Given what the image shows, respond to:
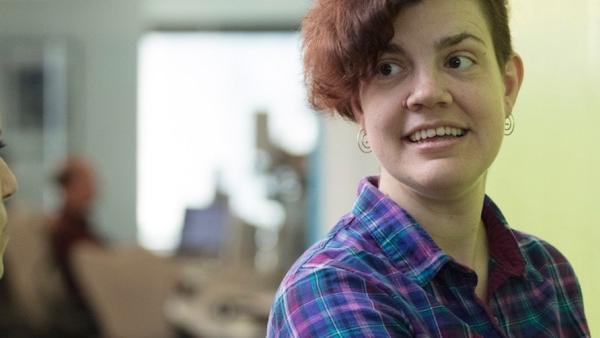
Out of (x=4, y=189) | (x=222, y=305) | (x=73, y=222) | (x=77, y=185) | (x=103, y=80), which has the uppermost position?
(x=103, y=80)

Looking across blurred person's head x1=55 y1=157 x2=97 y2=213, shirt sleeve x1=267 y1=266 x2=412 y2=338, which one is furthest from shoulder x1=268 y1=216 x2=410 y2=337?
blurred person's head x1=55 y1=157 x2=97 y2=213

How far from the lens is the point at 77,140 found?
11.1 meters

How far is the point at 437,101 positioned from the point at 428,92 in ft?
0.05

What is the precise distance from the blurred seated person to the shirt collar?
4.58 m

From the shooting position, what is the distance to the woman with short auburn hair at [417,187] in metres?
0.97

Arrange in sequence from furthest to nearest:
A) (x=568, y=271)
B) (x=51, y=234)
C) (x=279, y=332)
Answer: (x=51, y=234) < (x=568, y=271) < (x=279, y=332)

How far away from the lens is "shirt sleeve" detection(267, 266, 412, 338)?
939mm

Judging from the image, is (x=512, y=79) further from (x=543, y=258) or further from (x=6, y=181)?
(x=6, y=181)

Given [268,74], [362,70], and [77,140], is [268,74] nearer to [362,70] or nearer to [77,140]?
[77,140]

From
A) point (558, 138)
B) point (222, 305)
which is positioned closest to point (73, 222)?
point (222, 305)

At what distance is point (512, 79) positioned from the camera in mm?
1108

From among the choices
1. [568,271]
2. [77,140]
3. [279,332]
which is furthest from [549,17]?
[77,140]

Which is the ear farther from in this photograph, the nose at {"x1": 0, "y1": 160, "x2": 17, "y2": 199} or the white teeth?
the nose at {"x1": 0, "y1": 160, "x2": 17, "y2": 199}

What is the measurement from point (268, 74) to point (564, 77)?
33.7 ft
